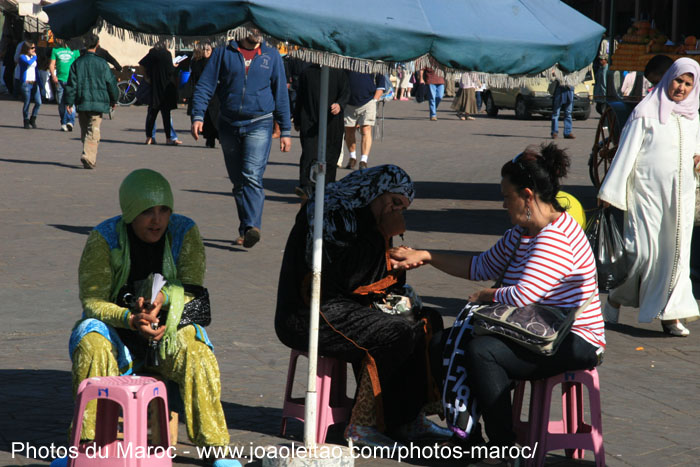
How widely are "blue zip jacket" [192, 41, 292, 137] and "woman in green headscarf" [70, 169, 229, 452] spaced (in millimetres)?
4645

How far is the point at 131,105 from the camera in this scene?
2983 cm

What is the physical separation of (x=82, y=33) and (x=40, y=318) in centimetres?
340

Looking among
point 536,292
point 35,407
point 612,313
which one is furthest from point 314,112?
point 536,292

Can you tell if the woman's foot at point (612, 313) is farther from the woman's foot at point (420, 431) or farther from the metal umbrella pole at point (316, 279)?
the metal umbrella pole at point (316, 279)

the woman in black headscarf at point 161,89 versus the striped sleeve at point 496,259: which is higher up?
the woman in black headscarf at point 161,89

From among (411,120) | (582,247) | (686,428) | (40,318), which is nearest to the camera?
(582,247)

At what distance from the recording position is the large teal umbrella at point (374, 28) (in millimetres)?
3539

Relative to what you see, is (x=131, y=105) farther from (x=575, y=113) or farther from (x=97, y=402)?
(x=97, y=402)

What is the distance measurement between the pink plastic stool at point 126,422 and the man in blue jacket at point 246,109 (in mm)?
5203

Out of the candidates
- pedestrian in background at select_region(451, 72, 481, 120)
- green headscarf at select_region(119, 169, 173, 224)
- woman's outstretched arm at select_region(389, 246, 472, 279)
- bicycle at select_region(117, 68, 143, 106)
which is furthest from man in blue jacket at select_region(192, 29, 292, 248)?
bicycle at select_region(117, 68, 143, 106)

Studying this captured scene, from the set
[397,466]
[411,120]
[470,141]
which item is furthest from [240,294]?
[411,120]

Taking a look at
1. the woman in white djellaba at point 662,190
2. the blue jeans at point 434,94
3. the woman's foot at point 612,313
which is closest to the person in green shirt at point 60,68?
the blue jeans at point 434,94

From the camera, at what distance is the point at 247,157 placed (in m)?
9.04

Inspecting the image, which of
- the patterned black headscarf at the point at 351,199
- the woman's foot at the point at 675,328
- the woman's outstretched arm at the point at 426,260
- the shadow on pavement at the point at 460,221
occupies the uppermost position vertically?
the patterned black headscarf at the point at 351,199
